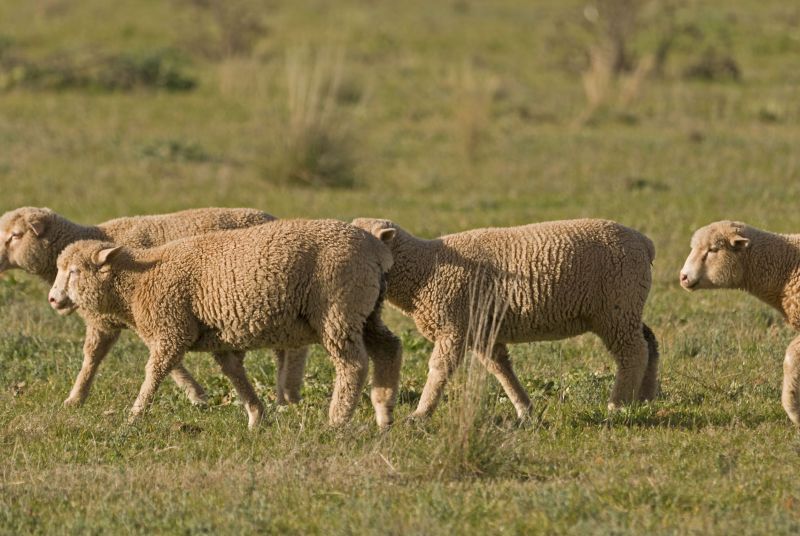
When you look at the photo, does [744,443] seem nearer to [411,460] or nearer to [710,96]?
[411,460]

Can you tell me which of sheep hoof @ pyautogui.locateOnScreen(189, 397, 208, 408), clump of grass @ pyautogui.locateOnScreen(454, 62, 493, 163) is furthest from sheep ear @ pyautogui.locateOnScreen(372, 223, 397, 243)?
clump of grass @ pyautogui.locateOnScreen(454, 62, 493, 163)

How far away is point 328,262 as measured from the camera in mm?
7883

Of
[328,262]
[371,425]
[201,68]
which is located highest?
[328,262]

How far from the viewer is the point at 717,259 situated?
862 centimetres

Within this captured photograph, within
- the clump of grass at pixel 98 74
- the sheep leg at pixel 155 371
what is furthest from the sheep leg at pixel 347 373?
the clump of grass at pixel 98 74

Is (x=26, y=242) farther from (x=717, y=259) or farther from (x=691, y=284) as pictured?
(x=717, y=259)

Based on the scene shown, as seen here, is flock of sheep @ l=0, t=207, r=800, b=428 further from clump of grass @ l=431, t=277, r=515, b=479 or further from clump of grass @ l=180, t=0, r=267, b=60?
clump of grass @ l=180, t=0, r=267, b=60

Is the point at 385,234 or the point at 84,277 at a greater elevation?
the point at 385,234

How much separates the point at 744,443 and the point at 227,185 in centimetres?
1129

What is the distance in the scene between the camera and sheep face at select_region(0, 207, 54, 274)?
31.6 feet

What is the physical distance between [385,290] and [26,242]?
2.96m

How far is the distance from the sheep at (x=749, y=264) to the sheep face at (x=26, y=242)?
14.8 ft

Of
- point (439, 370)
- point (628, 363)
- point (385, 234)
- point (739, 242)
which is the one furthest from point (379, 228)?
point (739, 242)

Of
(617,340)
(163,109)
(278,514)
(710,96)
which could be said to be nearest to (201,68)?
(163,109)
